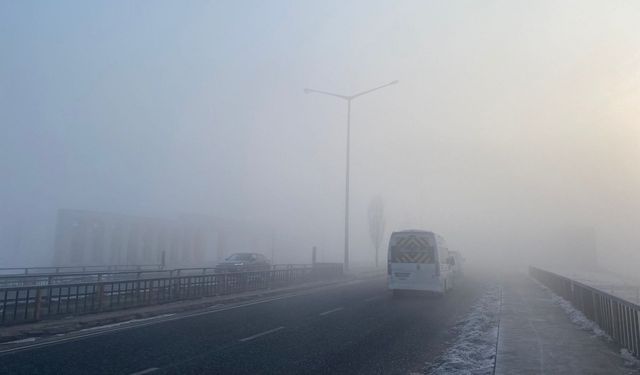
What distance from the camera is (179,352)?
10.0 meters

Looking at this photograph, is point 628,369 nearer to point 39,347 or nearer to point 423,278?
point 39,347

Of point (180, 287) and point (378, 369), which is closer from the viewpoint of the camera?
point (378, 369)

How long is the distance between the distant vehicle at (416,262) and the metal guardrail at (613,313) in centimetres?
580

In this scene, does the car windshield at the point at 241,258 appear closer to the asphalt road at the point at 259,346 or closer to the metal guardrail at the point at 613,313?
the asphalt road at the point at 259,346

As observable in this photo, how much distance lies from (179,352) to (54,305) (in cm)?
737

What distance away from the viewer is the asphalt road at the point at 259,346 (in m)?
8.80

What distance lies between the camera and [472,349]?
11070 millimetres

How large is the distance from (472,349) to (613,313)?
3.96 meters

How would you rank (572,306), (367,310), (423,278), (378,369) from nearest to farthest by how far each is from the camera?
(378,369) < (367,310) < (572,306) < (423,278)

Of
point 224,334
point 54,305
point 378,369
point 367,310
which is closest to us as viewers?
point 378,369

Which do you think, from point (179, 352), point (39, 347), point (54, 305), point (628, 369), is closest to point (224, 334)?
point (179, 352)

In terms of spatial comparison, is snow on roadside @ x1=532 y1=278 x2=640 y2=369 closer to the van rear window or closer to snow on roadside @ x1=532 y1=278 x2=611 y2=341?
snow on roadside @ x1=532 y1=278 x2=611 y2=341

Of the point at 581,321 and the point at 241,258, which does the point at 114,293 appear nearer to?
the point at 581,321

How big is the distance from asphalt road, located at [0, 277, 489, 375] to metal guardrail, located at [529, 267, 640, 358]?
150 inches
